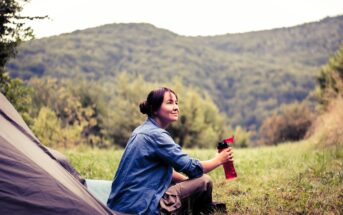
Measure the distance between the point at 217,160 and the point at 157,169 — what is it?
0.60 metres

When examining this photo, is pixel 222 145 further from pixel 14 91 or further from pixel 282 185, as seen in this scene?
pixel 14 91

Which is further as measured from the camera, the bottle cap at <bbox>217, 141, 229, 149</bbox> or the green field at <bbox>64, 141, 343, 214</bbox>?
the green field at <bbox>64, 141, 343, 214</bbox>

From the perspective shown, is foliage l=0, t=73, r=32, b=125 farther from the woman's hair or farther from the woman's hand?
the woman's hand

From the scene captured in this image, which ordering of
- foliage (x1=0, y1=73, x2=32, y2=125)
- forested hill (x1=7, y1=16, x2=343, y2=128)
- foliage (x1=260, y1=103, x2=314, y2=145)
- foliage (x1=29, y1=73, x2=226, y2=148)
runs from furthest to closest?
1. forested hill (x1=7, y1=16, x2=343, y2=128)
2. foliage (x1=260, y1=103, x2=314, y2=145)
3. foliage (x1=29, y1=73, x2=226, y2=148)
4. foliage (x1=0, y1=73, x2=32, y2=125)

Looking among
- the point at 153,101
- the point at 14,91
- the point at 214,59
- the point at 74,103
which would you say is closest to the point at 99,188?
the point at 153,101

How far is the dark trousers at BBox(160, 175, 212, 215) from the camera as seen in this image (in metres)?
4.18

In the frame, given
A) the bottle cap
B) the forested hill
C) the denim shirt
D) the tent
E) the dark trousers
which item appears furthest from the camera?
the forested hill

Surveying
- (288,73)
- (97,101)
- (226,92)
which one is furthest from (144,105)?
(288,73)

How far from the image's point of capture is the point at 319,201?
463 centimetres

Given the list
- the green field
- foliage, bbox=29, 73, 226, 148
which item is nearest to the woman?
the green field

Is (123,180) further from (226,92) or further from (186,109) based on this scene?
(226,92)

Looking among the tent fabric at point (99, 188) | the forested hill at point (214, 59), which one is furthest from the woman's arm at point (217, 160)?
the forested hill at point (214, 59)

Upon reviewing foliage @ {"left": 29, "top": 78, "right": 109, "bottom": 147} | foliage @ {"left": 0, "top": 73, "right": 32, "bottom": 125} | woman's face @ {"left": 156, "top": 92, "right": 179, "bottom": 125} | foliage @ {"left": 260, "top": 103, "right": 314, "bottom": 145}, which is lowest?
foliage @ {"left": 260, "top": 103, "right": 314, "bottom": 145}

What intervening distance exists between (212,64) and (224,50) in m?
30.9
